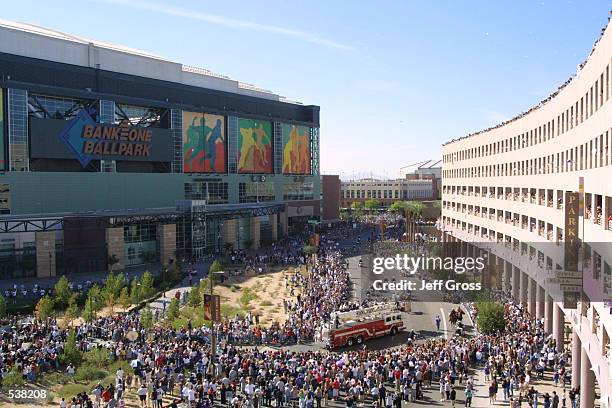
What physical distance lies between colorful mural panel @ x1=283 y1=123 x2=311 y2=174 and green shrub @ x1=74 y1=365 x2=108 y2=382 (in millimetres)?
75196

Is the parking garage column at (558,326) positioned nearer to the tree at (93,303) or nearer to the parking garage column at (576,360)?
the parking garage column at (576,360)

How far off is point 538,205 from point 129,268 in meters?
43.0

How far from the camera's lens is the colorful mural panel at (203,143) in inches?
3189

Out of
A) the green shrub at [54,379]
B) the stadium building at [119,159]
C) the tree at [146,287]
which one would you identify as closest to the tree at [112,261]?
the stadium building at [119,159]

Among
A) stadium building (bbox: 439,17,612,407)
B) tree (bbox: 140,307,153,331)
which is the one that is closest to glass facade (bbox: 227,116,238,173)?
stadium building (bbox: 439,17,612,407)

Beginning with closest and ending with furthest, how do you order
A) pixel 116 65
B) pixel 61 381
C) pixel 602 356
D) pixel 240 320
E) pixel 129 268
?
pixel 602 356, pixel 61 381, pixel 240 320, pixel 129 268, pixel 116 65

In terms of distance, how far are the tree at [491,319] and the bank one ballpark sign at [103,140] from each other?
4901 cm

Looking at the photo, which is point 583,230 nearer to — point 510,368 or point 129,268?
point 510,368

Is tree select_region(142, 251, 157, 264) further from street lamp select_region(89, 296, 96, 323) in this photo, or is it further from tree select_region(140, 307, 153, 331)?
tree select_region(140, 307, 153, 331)

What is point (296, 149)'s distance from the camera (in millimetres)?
104438

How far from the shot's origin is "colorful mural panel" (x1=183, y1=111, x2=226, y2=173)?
3189 inches

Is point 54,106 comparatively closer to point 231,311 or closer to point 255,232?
point 255,232

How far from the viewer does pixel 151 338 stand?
33844 millimetres

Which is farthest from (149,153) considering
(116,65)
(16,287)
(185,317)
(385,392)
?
(385,392)
